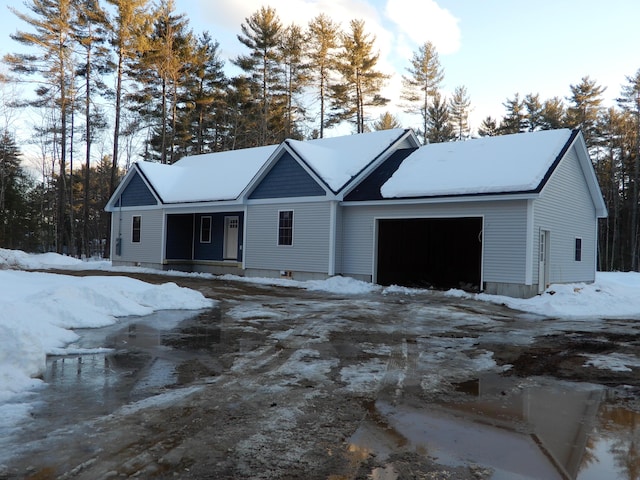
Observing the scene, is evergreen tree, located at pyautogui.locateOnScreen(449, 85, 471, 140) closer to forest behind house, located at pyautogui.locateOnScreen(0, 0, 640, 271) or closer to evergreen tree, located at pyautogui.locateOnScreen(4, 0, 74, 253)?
forest behind house, located at pyautogui.locateOnScreen(0, 0, 640, 271)

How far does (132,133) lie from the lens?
41.1 meters

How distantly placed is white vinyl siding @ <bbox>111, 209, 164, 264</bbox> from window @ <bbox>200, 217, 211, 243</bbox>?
1.99 meters

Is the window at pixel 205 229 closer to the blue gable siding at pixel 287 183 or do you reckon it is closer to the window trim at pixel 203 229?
the window trim at pixel 203 229

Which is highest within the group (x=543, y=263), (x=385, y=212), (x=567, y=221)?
(x=385, y=212)

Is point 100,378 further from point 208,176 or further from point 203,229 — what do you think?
point 208,176

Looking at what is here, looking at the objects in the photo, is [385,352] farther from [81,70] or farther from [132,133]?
[132,133]

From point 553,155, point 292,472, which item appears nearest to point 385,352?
point 292,472

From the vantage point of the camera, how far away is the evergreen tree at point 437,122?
1636 inches

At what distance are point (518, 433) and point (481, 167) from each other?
13.8 m

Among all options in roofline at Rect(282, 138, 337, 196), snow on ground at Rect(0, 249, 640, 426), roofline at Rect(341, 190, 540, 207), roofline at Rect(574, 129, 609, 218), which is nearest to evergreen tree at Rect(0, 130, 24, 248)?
roofline at Rect(282, 138, 337, 196)

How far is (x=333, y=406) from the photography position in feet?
15.5

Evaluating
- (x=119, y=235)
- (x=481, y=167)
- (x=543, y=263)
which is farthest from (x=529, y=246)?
(x=119, y=235)

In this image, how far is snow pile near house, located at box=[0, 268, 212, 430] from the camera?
5.35m

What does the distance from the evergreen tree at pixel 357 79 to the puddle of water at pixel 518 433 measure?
112ft
